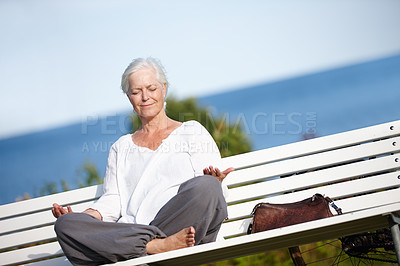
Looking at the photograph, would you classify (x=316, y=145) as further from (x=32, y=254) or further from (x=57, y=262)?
(x=32, y=254)

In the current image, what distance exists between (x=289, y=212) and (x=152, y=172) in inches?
35.0

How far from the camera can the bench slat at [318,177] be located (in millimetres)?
3750

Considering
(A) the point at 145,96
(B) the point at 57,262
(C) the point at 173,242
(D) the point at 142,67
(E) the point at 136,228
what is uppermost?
(D) the point at 142,67

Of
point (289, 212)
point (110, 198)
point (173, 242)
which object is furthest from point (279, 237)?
point (110, 198)

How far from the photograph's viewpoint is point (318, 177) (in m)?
3.81

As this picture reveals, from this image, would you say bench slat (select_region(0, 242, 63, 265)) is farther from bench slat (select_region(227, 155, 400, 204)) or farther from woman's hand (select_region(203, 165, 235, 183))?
woman's hand (select_region(203, 165, 235, 183))

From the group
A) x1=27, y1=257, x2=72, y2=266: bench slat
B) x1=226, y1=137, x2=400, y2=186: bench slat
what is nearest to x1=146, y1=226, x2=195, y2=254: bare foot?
x1=226, y1=137, x2=400, y2=186: bench slat

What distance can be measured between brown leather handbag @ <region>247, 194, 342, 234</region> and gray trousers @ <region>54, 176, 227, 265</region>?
17.6 inches

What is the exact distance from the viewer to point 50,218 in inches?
161

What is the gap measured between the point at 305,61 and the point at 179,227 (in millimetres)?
58124

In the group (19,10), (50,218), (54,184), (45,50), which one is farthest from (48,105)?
(50,218)

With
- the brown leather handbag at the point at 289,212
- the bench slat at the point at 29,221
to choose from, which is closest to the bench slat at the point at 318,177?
the brown leather handbag at the point at 289,212

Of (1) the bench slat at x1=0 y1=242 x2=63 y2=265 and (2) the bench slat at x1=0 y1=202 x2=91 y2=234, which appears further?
(2) the bench slat at x1=0 y1=202 x2=91 y2=234

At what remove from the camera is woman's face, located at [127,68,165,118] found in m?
3.68
